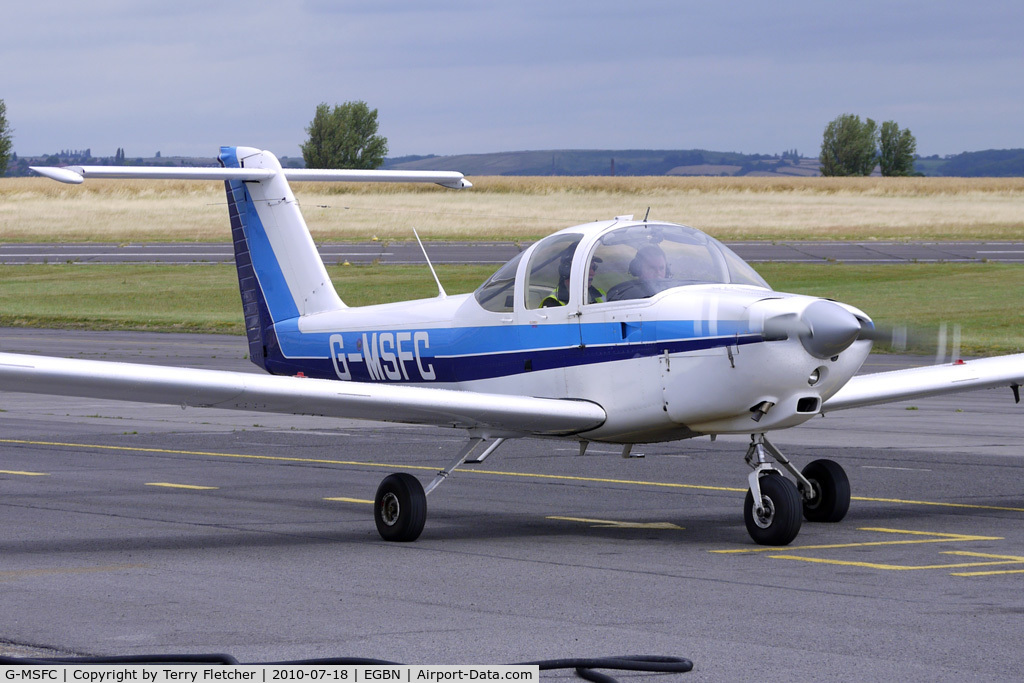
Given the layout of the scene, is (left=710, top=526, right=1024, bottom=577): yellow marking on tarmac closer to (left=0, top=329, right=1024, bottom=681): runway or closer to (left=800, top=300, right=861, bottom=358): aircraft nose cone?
(left=0, top=329, right=1024, bottom=681): runway

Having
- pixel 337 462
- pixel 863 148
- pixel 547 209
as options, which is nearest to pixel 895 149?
pixel 863 148

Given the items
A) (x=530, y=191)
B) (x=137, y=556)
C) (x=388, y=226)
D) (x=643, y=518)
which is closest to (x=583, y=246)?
(x=643, y=518)

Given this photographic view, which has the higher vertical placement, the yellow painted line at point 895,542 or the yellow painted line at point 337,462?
the yellow painted line at point 895,542

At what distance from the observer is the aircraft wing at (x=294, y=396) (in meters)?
9.51

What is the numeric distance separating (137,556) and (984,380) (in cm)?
709

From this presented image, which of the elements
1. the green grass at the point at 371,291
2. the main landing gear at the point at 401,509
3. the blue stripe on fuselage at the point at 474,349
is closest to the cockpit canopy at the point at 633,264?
the blue stripe on fuselage at the point at 474,349

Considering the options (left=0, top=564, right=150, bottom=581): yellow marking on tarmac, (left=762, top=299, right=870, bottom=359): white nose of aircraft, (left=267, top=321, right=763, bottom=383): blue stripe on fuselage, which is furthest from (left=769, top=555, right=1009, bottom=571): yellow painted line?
(left=0, top=564, right=150, bottom=581): yellow marking on tarmac

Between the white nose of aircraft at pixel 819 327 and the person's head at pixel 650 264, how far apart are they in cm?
109

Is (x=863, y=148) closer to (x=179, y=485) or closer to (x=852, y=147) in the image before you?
(x=852, y=147)

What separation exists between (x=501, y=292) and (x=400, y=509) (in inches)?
77.6

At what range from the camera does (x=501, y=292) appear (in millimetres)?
11312

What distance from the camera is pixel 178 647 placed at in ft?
22.9

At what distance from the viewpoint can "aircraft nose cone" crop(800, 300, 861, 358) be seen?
932 cm
